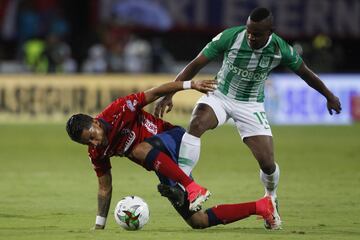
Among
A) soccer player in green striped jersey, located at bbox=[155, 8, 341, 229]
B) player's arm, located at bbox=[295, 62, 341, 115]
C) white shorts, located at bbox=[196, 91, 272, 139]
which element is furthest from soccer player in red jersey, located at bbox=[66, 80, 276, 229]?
player's arm, located at bbox=[295, 62, 341, 115]

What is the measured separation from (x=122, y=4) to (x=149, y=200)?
1756 cm

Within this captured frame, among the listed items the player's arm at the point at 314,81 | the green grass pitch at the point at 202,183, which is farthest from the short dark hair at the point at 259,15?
the green grass pitch at the point at 202,183

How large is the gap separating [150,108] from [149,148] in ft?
51.7

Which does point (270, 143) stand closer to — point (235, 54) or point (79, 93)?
point (235, 54)

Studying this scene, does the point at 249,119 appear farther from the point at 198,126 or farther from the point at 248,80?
the point at 198,126

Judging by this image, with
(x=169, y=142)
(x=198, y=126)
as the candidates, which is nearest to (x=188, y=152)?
(x=169, y=142)

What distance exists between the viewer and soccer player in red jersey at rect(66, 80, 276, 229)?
28.7 feet

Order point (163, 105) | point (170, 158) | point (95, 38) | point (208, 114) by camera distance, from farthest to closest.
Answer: point (95, 38), point (208, 114), point (163, 105), point (170, 158)

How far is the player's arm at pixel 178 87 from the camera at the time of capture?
29.4ft

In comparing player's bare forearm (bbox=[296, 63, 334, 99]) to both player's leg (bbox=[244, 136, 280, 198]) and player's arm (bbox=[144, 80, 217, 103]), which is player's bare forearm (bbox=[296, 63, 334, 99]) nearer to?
player's leg (bbox=[244, 136, 280, 198])

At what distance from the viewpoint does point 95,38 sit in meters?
29.0

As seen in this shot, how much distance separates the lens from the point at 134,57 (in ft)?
93.9

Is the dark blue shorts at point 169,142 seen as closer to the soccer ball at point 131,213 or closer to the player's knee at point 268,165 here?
the soccer ball at point 131,213

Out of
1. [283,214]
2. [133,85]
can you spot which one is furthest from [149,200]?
[133,85]
